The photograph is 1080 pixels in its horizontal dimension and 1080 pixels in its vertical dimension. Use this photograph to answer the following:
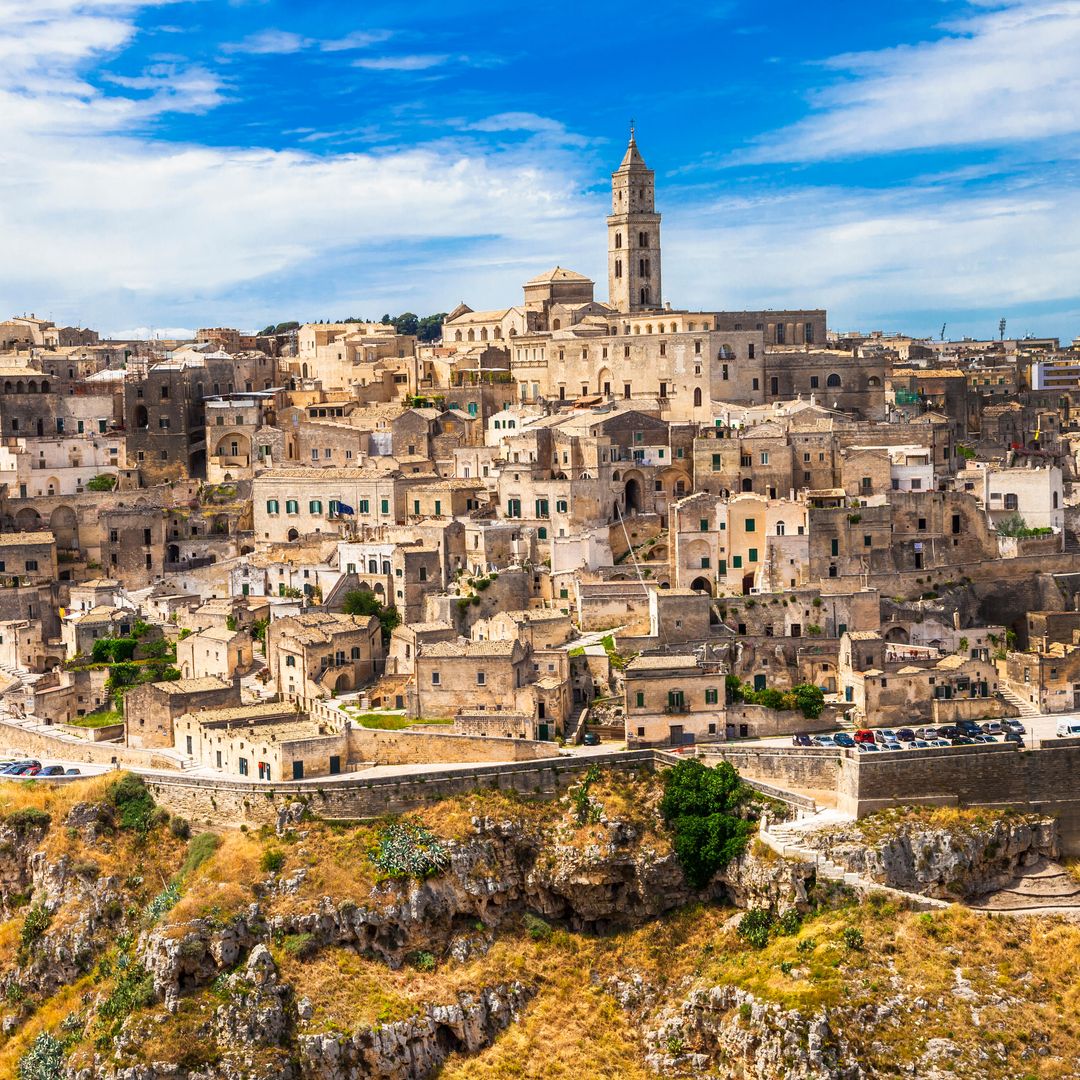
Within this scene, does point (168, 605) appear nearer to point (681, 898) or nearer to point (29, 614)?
point (29, 614)

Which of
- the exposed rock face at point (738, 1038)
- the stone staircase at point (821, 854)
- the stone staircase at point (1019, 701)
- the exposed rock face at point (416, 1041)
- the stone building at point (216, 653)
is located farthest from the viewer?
the stone building at point (216, 653)

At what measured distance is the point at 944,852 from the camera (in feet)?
134

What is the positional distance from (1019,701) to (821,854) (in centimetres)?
1065

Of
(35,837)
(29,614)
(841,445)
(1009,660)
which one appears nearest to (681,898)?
(1009,660)

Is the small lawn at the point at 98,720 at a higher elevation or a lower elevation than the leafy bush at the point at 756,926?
higher

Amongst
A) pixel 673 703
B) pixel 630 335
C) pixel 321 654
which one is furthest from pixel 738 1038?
pixel 630 335

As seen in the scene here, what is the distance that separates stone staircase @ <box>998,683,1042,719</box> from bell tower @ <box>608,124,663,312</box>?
34319 millimetres

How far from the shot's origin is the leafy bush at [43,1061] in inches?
1527

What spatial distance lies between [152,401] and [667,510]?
75.1 feet

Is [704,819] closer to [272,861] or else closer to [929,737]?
[929,737]

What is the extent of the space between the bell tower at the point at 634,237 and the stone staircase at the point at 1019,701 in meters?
34.3

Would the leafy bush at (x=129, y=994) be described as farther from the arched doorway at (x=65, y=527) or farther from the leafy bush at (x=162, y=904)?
the arched doorway at (x=65, y=527)

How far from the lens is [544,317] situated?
264 ft

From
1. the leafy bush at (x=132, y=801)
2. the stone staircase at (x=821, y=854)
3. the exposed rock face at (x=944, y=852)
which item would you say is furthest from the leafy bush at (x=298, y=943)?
the exposed rock face at (x=944, y=852)
